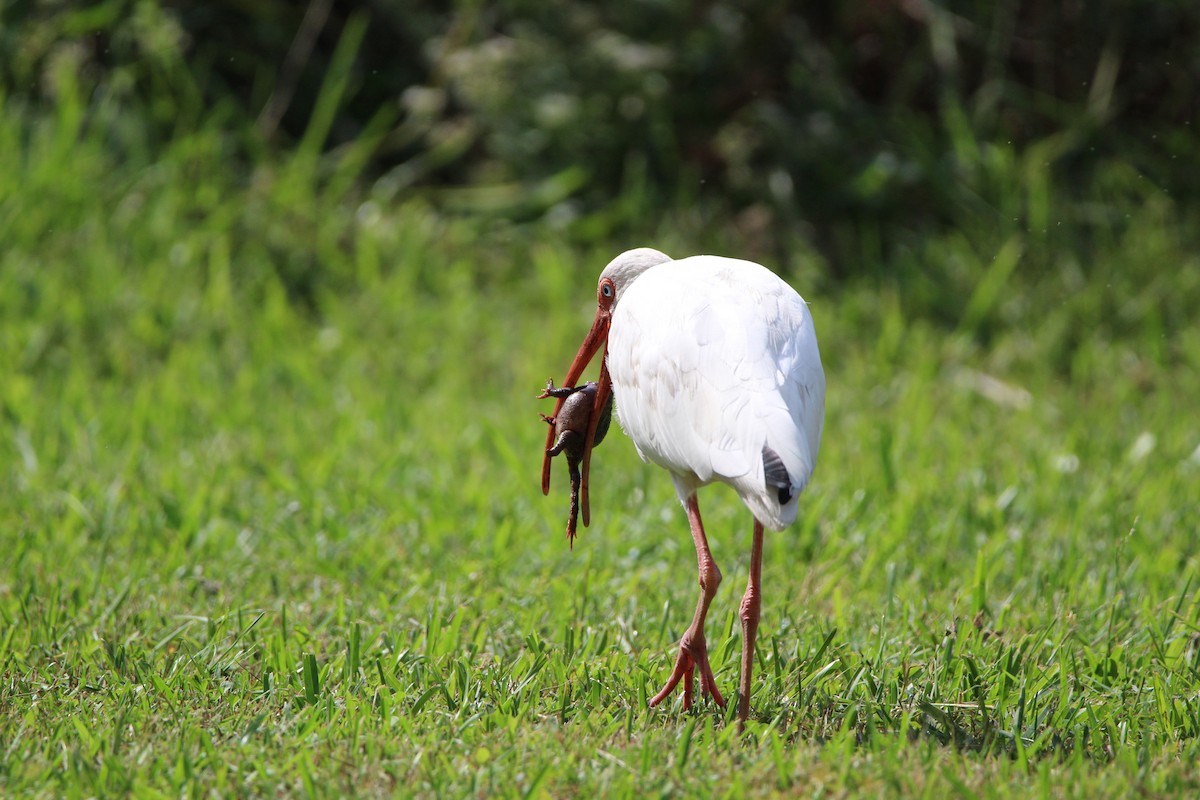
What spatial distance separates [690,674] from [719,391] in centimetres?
71

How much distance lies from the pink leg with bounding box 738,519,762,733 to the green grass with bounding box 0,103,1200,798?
0.05 meters

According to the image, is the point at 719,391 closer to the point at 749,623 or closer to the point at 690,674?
→ the point at 749,623

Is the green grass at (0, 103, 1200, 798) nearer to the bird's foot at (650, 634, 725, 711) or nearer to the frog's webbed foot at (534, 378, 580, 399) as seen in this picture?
the bird's foot at (650, 634, 725, 711)

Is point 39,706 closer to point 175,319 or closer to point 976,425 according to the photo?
point 175,319

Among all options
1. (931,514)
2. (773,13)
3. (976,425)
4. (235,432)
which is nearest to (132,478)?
(235,432)

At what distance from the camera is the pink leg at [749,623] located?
2.98 meters

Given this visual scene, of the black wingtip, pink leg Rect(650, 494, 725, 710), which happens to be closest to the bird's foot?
pink leg Rect(650, 494, 725, 710)

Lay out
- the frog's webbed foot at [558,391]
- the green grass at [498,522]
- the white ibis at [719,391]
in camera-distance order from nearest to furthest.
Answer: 1. the white ibis at [719,391]
2. the green grass at [498,522]
3. the frog's webbed foot at [558,391]

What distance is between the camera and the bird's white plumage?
268 centimetres

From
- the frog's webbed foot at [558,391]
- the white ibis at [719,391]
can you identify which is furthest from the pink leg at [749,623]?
the frog's webbed foot at [558,391]

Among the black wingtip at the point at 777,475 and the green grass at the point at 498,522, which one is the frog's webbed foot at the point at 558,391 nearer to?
the green grass at the point at 498,522

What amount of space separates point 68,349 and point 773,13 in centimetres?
429

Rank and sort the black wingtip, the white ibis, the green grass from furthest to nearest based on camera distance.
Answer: the green grass
the white ibis
the black wingtip

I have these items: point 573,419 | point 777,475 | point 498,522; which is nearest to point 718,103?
point 498,522
